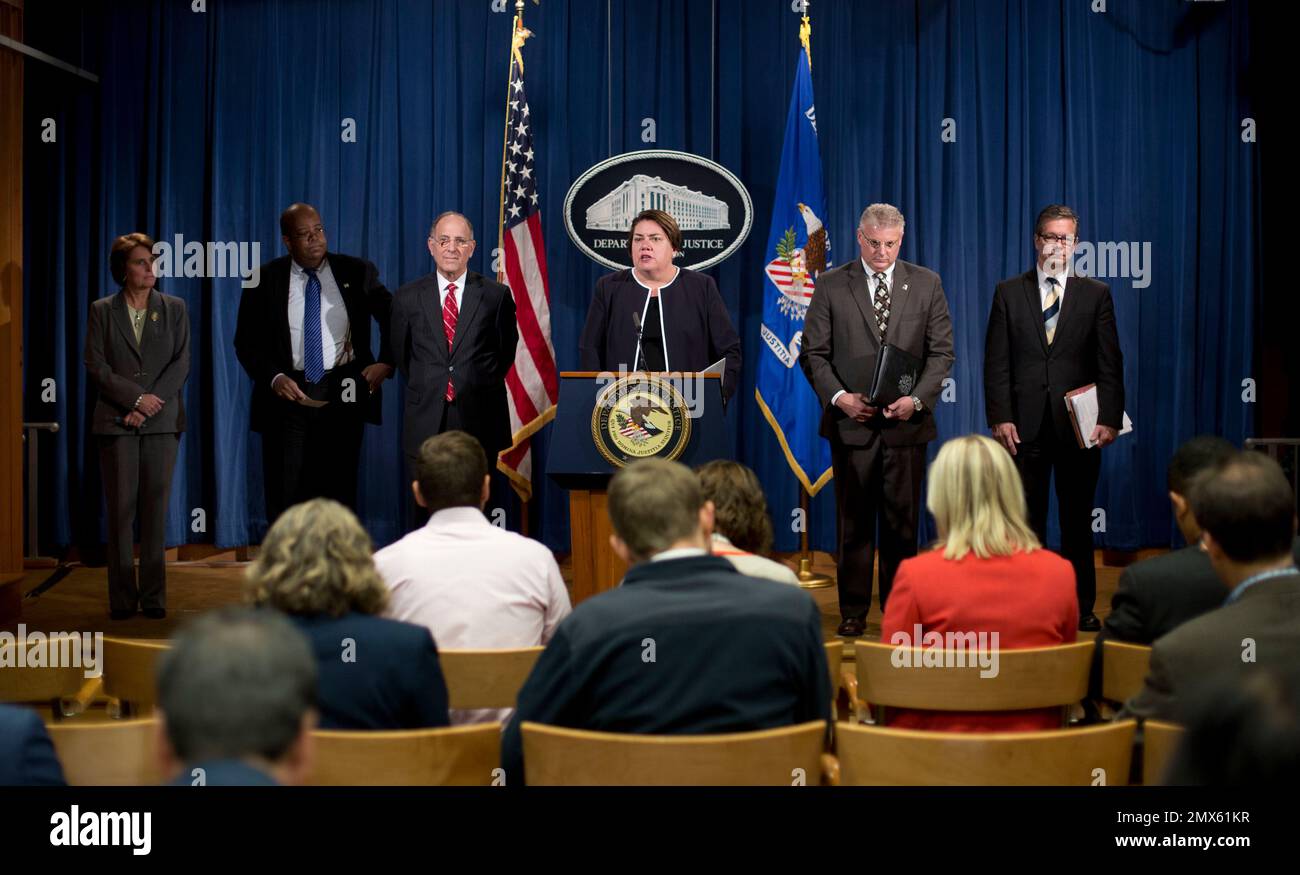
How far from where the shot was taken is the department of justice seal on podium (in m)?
4.84

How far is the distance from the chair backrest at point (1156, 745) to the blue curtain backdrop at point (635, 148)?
5.07m

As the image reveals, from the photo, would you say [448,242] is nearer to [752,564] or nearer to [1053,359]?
[1053,359]

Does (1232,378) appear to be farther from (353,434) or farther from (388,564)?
(388,564)

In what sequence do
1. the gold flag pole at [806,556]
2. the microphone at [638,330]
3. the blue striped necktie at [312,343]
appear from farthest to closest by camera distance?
the gold flag pole at [806,556] → the blue striped necktie at [312,343] → the microphone at [638,330]

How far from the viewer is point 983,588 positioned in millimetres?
2764

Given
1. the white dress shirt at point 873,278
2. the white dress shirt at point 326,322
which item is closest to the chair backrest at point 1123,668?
the white dress shirt at point 873,278

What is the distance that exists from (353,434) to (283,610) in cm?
355

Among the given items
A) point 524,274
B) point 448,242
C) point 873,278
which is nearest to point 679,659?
point 873,278

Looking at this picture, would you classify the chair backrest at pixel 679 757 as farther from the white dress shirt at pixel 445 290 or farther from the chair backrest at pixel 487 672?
the white dress shirt at pixel 445 290

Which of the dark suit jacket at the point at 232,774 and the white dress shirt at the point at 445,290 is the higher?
the white dress shirt at the point at 445,290

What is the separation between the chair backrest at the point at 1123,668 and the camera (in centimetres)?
270

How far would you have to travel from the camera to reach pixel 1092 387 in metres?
5.27

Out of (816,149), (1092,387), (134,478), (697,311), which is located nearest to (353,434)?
(134,478)

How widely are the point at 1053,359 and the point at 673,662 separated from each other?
3.61m
